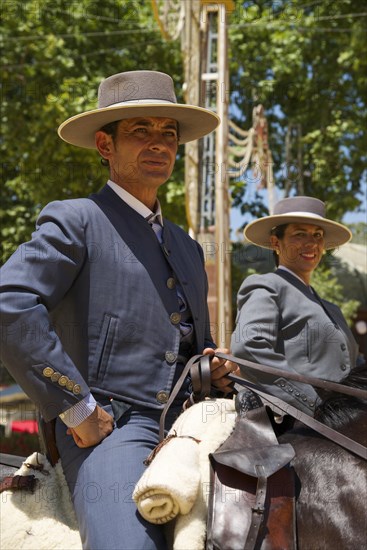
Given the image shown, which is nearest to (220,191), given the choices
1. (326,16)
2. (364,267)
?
(326,16)

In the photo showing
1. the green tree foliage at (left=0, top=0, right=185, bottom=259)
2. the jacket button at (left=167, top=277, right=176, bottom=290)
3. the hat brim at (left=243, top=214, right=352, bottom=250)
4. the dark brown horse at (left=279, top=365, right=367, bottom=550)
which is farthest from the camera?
the green tree foliage at (left=0, top=0, right=185, bottom=259)

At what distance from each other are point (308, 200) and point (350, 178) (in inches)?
390

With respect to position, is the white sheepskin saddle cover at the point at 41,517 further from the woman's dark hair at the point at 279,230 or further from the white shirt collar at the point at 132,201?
the woman's dark hair at the point at 279,230

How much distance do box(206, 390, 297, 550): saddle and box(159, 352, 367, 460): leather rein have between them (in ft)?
0.40

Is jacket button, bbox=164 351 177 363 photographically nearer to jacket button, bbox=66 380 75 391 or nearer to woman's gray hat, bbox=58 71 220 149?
jacket button, bbox=66 380 75 391

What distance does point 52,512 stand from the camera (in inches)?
101

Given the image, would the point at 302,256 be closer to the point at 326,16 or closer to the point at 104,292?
the point at 104,292

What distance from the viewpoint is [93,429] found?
2.54 metres

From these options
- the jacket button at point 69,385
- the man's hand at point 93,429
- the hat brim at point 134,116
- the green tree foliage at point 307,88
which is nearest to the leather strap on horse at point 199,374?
the man's hand at point 93,429

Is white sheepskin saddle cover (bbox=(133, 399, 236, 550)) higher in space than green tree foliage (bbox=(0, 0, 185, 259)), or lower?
lower

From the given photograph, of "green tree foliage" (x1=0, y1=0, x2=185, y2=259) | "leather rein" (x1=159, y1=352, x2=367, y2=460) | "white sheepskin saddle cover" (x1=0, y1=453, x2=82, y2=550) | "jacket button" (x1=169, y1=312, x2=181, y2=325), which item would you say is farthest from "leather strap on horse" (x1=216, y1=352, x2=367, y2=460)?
"green tree foliage" (x1=0, y1=0, x2=185, y2=259)

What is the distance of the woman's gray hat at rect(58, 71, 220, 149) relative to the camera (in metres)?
2.96

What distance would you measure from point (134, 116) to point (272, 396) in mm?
1202

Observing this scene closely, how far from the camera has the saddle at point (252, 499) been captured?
86.5 inches
